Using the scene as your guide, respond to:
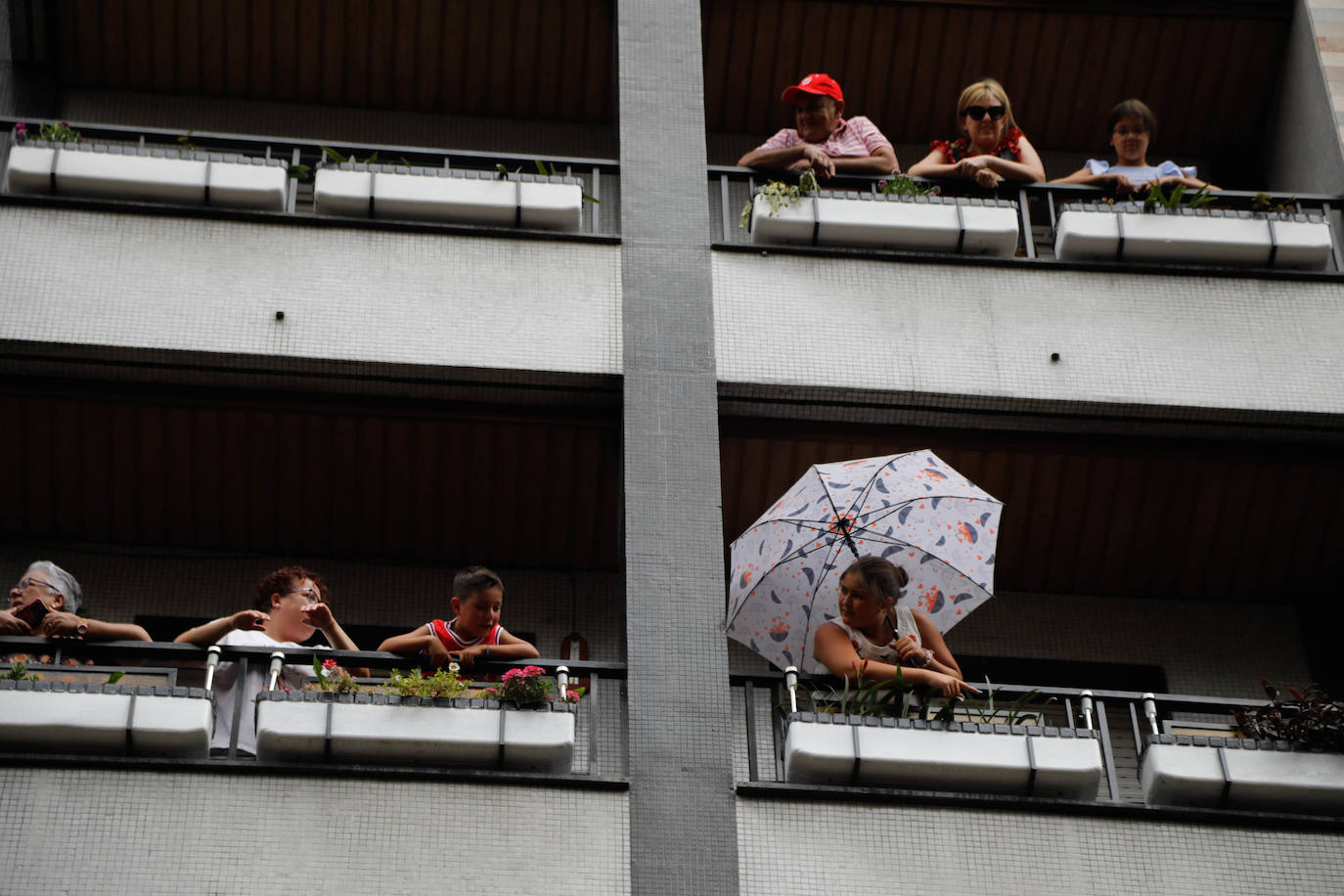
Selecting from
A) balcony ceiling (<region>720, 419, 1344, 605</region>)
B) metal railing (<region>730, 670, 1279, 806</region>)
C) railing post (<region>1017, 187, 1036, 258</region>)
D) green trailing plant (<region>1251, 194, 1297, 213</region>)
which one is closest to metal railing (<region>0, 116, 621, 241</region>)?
balcony ceiling (<region>720, 419, 1344, 605</region>)

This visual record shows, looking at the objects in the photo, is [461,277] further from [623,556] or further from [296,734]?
[296,734]

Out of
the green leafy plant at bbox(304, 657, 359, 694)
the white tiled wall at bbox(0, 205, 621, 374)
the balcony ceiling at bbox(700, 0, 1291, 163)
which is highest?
the balcony ceiling at bbox(700, 0, 1291, 163)

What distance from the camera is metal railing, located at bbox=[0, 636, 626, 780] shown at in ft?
28.6

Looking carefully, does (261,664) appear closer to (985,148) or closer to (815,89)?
(815,89)

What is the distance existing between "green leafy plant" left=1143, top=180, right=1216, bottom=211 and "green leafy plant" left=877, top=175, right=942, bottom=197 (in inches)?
52.5

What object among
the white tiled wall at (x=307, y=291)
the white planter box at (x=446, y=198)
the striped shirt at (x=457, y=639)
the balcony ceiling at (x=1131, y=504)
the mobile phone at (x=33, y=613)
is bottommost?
the striped shirt at (x=457, y=639)

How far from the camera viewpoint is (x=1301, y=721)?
911 cm

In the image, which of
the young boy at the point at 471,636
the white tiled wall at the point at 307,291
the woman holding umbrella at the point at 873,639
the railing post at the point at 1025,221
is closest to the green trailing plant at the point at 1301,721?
the woman holding umbrella at the point at 873,639

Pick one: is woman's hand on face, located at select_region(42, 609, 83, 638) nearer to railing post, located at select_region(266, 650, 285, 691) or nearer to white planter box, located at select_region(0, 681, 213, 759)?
white planter box, located at select_region(0, 681, 213, 759)

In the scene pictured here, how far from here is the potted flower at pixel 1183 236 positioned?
1093 centimetres

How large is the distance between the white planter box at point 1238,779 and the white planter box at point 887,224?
3.45 meters

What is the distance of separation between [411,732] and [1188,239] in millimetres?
5756

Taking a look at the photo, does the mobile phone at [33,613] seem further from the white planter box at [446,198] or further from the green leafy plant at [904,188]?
the green leafy plant at [904,188]

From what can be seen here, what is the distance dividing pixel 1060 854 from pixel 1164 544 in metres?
3.95
